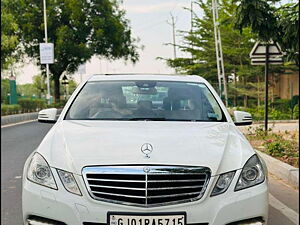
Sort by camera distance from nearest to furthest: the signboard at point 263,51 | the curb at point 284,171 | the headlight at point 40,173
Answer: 1. the headlight at point 40,173
2. the curb at point 284,171
3. the signboard at point 263,51

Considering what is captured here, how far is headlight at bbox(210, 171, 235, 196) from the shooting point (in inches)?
117

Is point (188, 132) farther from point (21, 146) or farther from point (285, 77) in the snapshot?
point (285, 77)

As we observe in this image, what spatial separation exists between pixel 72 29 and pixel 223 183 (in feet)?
102

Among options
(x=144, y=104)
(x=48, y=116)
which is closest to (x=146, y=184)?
(x=144, y=104)

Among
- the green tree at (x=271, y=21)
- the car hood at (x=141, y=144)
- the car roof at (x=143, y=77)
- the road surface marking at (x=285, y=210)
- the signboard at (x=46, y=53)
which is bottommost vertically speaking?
the road surface marking at (x=285, y=210)

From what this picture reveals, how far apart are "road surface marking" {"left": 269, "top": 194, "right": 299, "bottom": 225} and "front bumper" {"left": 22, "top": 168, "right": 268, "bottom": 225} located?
1.61m

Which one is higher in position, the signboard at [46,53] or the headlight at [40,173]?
the signboard at [46,53]

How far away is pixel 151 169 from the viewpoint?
115 inches

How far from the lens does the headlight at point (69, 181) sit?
116 inches

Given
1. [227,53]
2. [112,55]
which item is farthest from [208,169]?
[112,55]

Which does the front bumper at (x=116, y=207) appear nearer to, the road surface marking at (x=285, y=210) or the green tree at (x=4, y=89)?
the road surface marking at (x=285, y=210)

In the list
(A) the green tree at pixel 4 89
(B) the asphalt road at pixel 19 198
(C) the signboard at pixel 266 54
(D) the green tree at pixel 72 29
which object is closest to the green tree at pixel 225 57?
(D) the green tree at pixel 72 29

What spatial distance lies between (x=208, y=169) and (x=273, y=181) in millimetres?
3685

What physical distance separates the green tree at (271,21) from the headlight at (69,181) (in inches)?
221
